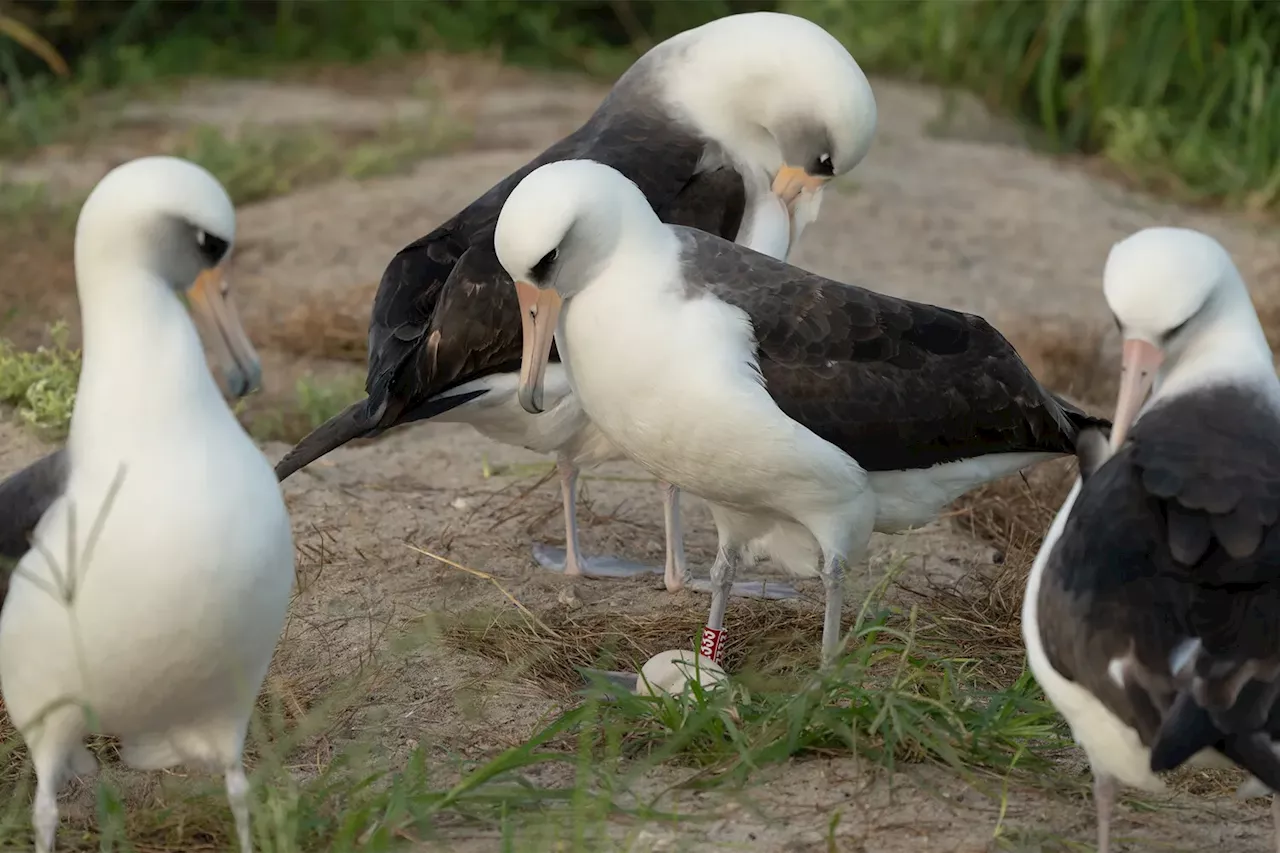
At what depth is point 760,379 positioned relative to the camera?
4.49m

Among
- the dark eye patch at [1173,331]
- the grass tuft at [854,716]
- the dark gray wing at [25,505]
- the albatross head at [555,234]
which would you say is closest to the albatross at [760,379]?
the albatross head at [555,234]

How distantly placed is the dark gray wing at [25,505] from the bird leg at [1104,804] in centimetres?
200

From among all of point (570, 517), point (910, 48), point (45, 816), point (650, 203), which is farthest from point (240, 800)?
point (910, 48)

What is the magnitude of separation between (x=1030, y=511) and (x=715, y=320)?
1.88 meters

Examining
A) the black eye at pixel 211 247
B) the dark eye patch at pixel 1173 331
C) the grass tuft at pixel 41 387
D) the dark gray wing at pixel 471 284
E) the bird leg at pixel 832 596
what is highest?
the black eye at pixel 211 247

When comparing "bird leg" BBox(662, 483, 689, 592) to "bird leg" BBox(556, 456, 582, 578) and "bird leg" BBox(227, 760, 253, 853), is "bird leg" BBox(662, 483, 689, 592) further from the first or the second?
"bird leg" BBox(227, 760, 253, 853)

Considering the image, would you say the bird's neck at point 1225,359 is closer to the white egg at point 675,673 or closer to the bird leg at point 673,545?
the white egg at point 675,673

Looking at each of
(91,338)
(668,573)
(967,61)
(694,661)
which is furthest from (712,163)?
(967,61)

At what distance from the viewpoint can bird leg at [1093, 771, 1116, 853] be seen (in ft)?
12.0

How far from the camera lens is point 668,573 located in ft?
18.5

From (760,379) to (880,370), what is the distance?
365 mm

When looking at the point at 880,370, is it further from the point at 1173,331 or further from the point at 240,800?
the point at 240,800

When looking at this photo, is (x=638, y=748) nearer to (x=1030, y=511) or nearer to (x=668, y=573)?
(x=668, y=573)

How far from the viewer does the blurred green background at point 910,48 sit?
32.4ft
